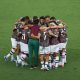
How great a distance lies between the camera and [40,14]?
22.2 meters

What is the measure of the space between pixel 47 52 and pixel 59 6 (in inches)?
381

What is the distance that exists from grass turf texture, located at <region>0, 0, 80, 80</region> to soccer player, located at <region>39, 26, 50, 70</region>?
30 centimetres

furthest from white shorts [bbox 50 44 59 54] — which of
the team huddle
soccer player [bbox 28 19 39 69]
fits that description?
soccer player [bbox 28 19 39 69]

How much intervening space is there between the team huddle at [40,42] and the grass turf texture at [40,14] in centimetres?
30

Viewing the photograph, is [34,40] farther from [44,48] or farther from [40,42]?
[44,48]

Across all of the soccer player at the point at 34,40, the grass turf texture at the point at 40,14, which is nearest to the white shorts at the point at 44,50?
the soccer player at the point at 34,40

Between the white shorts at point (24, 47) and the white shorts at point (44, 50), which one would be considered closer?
the white shorts at point (44, 50)

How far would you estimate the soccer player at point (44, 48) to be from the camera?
550 inches

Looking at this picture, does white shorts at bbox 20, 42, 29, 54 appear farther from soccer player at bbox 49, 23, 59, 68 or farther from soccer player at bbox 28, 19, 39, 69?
soccer player at bbox 49, 23, 59, 68

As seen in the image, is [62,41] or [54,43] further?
[62,41]

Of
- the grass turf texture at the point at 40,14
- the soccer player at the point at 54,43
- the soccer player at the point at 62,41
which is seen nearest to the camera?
the grass turf texture at the point at 40,14

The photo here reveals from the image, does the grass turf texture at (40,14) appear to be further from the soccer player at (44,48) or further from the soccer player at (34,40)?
the soccer player at (34,40)

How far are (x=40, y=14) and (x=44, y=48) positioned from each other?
8342 millimetres

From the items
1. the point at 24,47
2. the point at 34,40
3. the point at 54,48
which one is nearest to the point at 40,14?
the point at 24,47
